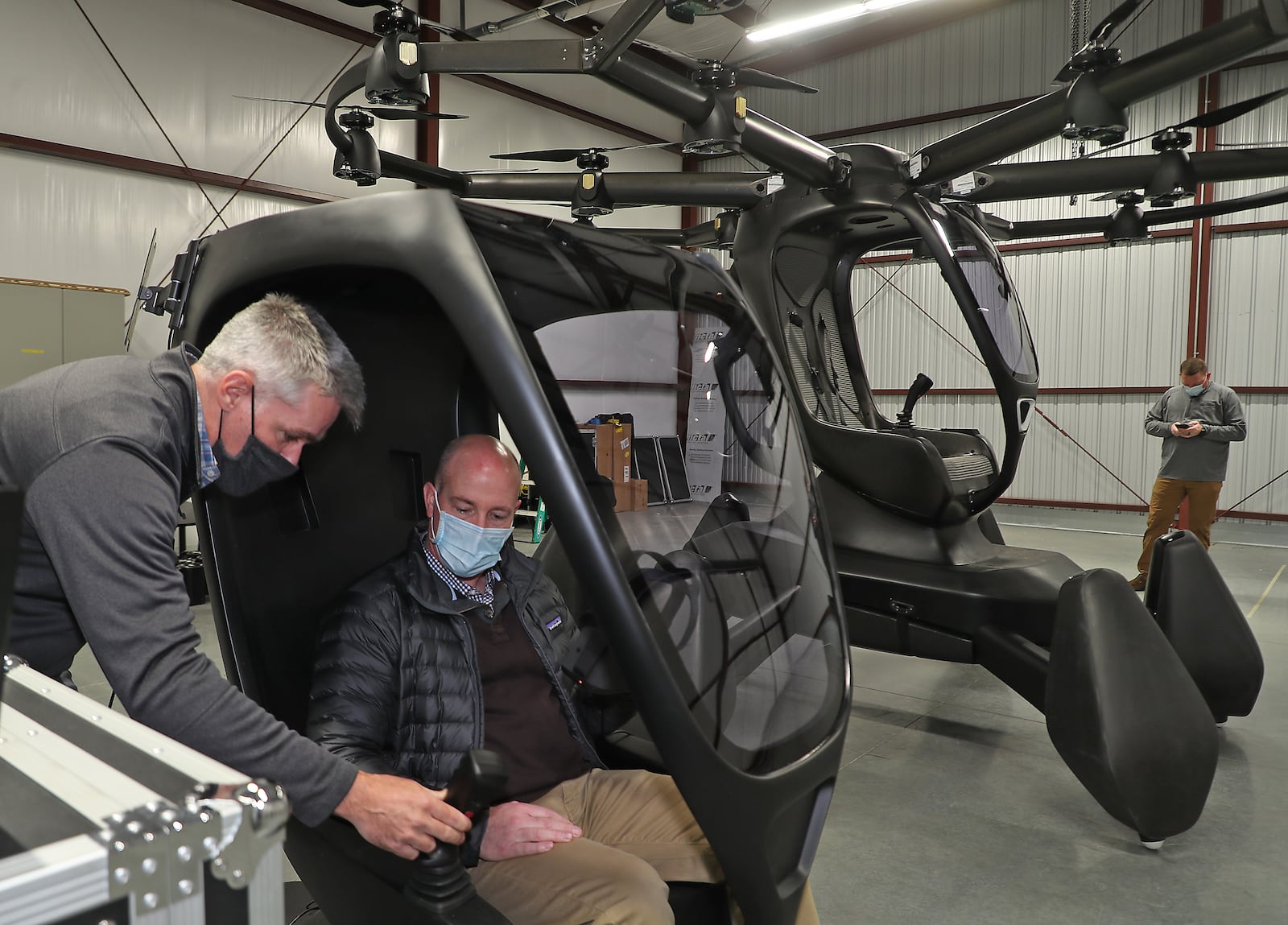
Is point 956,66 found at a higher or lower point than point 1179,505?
higher

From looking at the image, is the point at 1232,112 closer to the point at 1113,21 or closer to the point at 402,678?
the point at 1113,21

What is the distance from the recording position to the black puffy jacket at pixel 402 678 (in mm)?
1826

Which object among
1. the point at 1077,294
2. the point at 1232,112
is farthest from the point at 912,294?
the point at 1232,112

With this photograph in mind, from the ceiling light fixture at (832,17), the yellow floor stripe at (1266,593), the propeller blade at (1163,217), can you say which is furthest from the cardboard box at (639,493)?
the ceiling light fixture at (832,17)

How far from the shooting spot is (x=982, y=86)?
11.4 metres

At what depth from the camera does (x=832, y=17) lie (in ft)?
25.0

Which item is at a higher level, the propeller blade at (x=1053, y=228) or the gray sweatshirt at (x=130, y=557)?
the propeller blade at (x=1053, y=228)

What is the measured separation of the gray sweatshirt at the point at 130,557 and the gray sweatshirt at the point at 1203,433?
21.6 ft

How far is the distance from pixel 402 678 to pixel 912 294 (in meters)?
11.3

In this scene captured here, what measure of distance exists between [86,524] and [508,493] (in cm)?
94

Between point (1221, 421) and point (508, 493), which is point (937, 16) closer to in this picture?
point (1221, 421)

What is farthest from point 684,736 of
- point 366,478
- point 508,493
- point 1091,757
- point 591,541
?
point 1091,757

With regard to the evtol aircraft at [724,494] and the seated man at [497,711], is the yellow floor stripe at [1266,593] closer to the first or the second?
the evtol aircraft at [724,494]

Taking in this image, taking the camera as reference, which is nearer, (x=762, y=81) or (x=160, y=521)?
(x=160, y=521)
